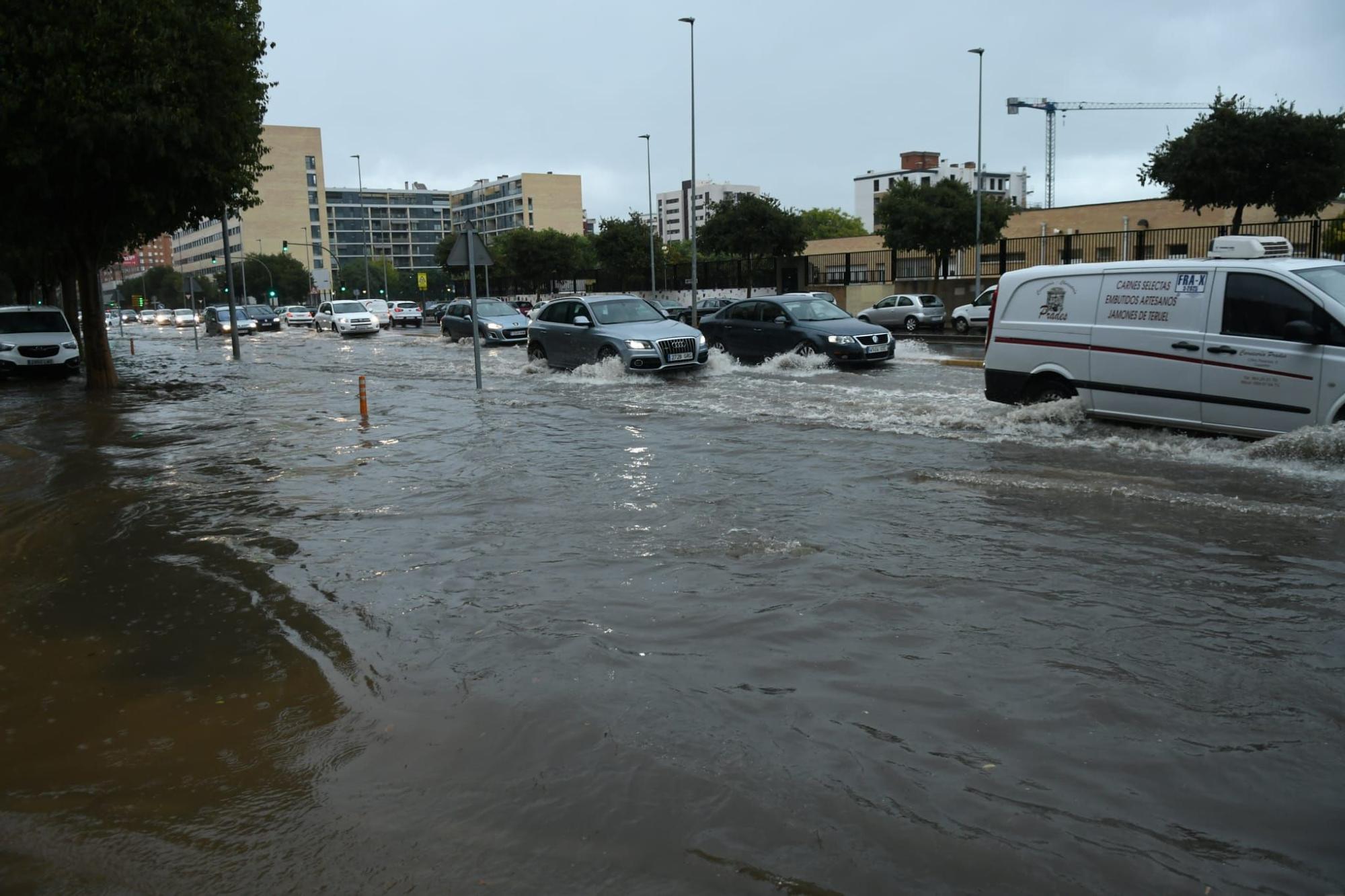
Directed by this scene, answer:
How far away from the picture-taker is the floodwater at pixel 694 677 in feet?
10.6

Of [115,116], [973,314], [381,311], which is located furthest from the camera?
[381,311]

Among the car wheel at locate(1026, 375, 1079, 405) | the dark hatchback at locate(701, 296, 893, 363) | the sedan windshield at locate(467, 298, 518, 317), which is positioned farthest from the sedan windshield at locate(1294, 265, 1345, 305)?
the sedan windshield at locate(467, 298, 518, 317)

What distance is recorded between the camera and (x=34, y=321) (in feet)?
82.1

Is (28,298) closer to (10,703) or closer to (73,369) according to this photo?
(73,369)

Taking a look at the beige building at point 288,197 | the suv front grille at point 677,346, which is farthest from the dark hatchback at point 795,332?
the beige building at point 288,197

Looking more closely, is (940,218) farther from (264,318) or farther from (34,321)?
(264,318)

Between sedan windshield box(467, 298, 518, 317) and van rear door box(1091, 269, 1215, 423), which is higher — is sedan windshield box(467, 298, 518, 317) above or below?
above

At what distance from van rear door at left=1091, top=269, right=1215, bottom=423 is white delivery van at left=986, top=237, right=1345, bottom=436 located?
0.01 m

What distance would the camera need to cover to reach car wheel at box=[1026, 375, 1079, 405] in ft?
35.3

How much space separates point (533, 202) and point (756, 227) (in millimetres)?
110952

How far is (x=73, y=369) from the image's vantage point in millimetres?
24859

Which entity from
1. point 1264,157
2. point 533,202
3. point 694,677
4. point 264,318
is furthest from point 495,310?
point 533,202

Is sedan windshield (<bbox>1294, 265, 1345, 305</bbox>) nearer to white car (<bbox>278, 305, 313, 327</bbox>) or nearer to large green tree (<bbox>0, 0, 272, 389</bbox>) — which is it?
large green tree (<bbox>0, 0, 272, 389</bbox>)

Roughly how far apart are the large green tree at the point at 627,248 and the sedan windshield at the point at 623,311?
135ft
